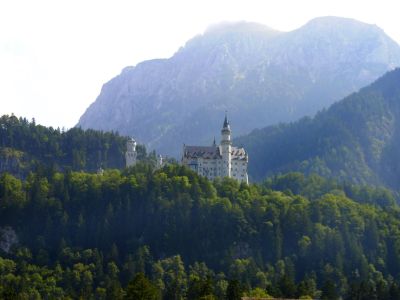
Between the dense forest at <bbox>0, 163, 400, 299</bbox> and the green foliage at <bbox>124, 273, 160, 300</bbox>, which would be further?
the dense forest at <bbox>0, 163, 400, 299</bbox>

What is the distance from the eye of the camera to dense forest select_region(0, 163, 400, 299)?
15738 cm

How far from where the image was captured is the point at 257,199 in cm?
18850

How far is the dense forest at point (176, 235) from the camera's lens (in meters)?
157

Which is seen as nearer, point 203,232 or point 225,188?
point 203,232

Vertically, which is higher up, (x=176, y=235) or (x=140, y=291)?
(x=176, y=235)

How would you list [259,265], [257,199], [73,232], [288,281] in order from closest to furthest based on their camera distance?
[288,281] < [259,265] < [73,232] < [257,199]

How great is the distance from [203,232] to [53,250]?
31645mm

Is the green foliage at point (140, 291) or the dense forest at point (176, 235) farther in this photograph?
the dense forest at point (176, 235)

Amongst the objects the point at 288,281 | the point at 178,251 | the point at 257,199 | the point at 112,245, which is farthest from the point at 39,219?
the point at 288,281

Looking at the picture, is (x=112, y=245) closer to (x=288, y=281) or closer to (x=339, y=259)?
(x=339, y=259)

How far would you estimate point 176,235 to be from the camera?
178 metres

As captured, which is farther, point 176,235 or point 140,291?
point 176,235

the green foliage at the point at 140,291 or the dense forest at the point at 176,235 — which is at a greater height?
the dense forest at the point at 176,235

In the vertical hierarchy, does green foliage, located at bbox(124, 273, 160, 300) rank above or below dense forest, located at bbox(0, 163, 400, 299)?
below
